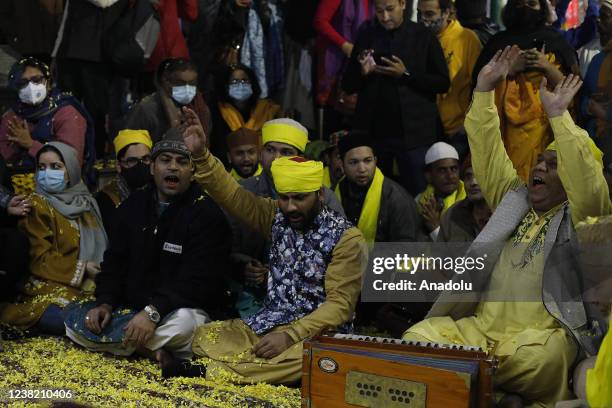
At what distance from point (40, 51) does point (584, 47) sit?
4342 millimetres

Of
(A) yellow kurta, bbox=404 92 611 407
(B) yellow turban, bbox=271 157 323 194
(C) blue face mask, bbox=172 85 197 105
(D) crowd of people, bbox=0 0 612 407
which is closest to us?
(A) yellow kurta, bbox=404 92 611 407

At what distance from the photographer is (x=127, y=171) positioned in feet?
21.5

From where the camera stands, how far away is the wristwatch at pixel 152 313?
525 cm

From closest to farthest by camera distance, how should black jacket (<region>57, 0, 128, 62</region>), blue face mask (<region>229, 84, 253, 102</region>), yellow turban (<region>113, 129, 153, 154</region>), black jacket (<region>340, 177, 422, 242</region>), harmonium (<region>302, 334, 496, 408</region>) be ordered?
harmonium (<region>302, 334, 496, 408</region>)
black jacket (<region>340, 177, 422, 242</region>)
yellow turban (<region>113, 129, 153, 154</region>)
blue face mask (<region>229, 84, 253, 102</region>)
black jacket (<region>57, 0, 128, 62</region>)

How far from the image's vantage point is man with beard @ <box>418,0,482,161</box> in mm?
7020

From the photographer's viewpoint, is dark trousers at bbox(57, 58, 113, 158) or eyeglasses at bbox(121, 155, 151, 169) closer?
eyeglasses at bbox(121, 155, 151, 169)

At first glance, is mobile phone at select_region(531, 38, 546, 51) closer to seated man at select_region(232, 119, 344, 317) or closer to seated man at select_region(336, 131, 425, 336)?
seated man at select_region(336, 131, 425, 336)

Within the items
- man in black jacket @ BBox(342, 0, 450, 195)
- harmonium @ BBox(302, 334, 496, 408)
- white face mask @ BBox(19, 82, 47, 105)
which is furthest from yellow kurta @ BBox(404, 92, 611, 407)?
white face mask @ BBox(19, 82, 47, 105)

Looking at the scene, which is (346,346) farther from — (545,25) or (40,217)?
(545,25)

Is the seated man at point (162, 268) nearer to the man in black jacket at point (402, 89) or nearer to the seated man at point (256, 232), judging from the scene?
the seated man at point (256, 232)

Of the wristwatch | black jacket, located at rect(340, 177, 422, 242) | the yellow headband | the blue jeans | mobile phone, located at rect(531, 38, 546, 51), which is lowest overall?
the blue jeans

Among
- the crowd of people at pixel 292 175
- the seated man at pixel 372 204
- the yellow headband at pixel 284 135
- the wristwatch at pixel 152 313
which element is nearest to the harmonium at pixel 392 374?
the crowd of people at pixel 292 175

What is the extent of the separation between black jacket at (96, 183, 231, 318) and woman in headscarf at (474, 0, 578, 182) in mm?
2199

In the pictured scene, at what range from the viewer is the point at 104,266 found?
5.70 m
